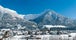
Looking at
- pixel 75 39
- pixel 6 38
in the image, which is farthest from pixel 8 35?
pixel 75 39

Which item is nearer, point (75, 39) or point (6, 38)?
point (6, 38)

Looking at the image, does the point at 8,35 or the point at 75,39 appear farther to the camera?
the point at 75,39

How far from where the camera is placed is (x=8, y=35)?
15711 millimetres

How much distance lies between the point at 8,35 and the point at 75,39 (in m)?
24.8

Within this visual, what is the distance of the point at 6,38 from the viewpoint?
51.1 ft

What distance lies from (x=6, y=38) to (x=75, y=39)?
24927 mm

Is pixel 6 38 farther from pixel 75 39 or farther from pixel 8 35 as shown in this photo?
pixel 75 39

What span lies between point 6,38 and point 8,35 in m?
0.22

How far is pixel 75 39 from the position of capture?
39.5 metres
